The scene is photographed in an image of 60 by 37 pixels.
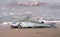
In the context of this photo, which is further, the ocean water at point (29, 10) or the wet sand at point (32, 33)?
the ocean water at point (29, 10)

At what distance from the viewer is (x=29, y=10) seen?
1.67 meters

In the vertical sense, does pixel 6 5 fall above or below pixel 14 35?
above

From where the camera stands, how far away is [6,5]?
171 centimetres

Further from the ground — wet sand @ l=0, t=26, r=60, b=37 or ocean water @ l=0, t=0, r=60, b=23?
ocean water @ l=0, t=0, r=60, b=23

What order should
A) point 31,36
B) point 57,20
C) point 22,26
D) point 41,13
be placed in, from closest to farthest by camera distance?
point 31,36 < point 22,26 < point 57,20 < point 41,13

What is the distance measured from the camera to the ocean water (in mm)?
1594

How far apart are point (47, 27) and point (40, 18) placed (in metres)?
0.38

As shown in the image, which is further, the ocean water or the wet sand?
the ocean water

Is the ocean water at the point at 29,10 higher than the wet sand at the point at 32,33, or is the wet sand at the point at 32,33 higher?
the ocean water at the point at 29,10

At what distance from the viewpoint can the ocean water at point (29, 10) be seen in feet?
5.23

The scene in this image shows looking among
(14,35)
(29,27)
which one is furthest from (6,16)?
(14,35)

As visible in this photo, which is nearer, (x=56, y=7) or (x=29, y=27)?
(x=29, y=27)

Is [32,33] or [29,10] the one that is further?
[29,10]

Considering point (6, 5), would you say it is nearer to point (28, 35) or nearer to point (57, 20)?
point (57, 20)
